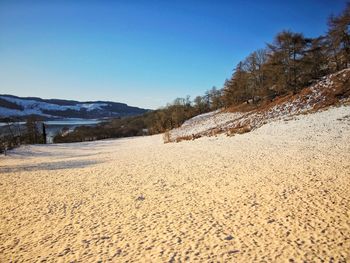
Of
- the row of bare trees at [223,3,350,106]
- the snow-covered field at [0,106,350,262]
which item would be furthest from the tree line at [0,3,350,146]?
the snow-covered field at [0,106,350,262]

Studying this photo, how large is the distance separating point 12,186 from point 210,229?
37.1 feet

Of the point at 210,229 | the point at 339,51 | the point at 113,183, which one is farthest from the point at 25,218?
the point at 339,51

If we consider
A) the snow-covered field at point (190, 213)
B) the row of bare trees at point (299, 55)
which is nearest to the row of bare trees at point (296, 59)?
the row of bare trees at point (299, 55)

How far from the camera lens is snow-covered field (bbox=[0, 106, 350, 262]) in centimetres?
514

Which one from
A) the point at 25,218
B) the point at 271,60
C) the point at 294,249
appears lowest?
the point at 294,249

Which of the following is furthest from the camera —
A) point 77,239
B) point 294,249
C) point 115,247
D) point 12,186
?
point 12,186

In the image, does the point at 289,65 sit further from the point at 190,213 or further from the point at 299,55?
the point at 190,213

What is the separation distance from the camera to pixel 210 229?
599cm

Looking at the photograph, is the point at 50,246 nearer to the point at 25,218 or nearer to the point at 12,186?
the point at 25,218

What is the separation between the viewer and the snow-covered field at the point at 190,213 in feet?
16.9

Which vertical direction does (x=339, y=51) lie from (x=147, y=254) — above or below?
above

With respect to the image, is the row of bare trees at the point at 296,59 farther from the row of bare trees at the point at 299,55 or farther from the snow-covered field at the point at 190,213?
the snow-covered field at the point at 190,213

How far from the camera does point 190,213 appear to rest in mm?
7051

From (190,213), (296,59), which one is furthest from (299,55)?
(190,213)
